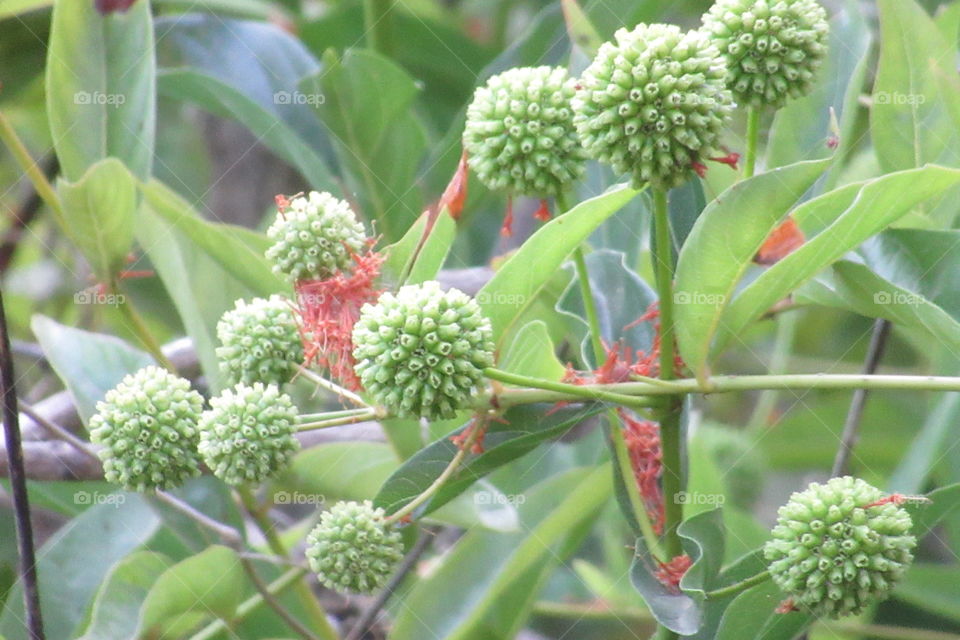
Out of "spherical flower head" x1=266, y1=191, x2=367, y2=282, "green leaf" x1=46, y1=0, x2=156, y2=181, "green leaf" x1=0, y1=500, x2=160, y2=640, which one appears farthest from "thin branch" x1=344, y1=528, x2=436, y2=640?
"green leaf" x1=46, y1=0, x2=156, y2=181

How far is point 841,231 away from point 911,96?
18.1 inches

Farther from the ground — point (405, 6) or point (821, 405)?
point (405, 6)

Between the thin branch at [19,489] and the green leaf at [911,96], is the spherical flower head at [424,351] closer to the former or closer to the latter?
the thin branch at [19,489]

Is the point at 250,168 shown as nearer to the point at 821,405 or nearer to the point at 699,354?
the point at 821,405

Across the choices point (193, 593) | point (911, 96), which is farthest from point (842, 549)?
point (193, 593)

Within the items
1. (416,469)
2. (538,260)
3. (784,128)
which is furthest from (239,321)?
(784,128)

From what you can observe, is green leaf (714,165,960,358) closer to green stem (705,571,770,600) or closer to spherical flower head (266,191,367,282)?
green stem (705,571,770,600)

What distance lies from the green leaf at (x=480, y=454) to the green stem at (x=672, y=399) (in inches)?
4.8

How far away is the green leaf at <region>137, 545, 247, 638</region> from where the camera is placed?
154cm

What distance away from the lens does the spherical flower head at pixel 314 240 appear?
1.39m

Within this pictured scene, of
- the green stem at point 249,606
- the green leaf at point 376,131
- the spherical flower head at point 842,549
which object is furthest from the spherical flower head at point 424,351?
the green leaf at point 376,131

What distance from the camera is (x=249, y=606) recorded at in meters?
1.84

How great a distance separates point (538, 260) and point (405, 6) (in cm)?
165

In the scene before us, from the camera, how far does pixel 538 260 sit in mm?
1287
